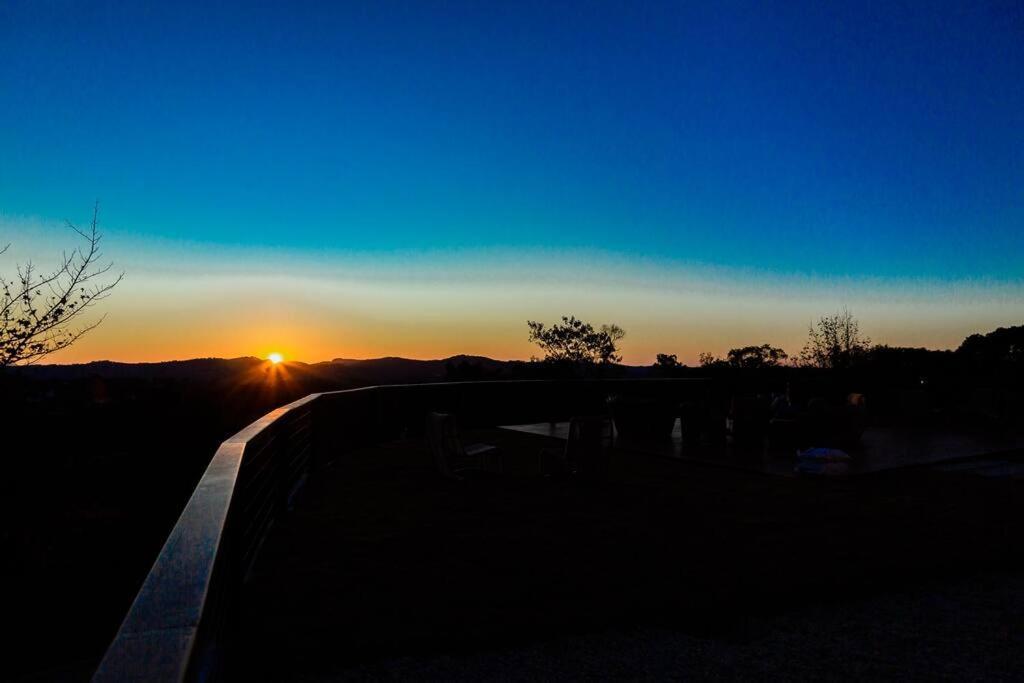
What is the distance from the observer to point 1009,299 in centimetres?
2553

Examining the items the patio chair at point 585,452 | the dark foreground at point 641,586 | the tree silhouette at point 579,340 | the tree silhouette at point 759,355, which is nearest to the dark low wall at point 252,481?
the dark foreground at point 641,586

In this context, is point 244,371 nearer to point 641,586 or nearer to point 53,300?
point 53,300

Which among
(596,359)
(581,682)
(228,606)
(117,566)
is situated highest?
(596,359)

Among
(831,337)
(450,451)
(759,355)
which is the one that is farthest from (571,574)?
(831,337)

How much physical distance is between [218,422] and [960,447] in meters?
15.4

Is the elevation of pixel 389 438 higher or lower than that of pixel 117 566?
higher

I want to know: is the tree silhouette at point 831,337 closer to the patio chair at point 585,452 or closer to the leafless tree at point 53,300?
the patio chair at point 585,452

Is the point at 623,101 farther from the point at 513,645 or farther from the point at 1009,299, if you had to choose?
the point at 1009,299

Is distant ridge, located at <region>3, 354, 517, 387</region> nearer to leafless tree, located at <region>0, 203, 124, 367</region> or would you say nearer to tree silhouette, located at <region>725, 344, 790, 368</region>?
leafless tree, located at <region>0, 203, 124, 367</region>

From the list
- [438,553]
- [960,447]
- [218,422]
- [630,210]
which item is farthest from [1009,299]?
[438,553]

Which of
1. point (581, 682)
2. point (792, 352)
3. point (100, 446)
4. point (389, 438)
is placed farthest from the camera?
point (792, 352)

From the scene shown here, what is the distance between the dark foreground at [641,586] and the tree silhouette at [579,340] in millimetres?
36188

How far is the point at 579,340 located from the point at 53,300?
120ft

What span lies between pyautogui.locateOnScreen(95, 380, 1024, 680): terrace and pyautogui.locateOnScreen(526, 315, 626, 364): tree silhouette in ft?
115
